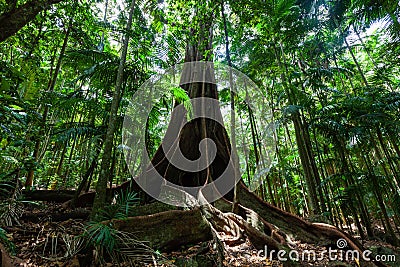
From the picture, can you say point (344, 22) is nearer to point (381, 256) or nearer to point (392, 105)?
point (392, 105)

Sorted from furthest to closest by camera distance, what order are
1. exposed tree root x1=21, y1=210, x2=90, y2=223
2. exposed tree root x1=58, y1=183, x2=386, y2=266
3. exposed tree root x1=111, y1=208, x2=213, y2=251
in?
exposed tree root x1=21, y1=210, x2=90, y2=223, exposed tree root x1=58, y1=183, x2=386, y2=266, exposed tree root x1=111, y1=208, x2=213, y2=251

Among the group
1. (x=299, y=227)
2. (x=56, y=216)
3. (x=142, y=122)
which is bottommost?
(x=299, y=227)

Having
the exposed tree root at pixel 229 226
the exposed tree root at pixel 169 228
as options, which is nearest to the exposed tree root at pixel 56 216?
the exposed tree root at pixel 229 226

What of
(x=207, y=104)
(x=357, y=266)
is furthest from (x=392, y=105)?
(x=207, y=104)

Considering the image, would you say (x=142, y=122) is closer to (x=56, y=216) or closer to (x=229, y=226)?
(x=56, y=216)

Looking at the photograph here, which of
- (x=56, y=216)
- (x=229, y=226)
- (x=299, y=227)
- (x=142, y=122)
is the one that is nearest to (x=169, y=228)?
(x=229, y=226)

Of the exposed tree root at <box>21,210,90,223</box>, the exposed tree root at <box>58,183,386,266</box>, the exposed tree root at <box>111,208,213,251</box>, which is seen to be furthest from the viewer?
the exposed tree root at <box>21,210,90,223</box>

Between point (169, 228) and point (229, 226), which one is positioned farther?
point (229, 226)

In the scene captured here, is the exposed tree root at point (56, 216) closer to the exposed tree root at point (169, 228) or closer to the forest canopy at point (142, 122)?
the forest canopy at point (142, 122)

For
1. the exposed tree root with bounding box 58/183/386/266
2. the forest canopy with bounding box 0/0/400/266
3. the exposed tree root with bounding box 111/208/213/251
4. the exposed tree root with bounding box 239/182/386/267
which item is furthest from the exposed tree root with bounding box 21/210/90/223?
the exposed tree root with bounding box 239/182/386/267

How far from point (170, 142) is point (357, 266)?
171 inches

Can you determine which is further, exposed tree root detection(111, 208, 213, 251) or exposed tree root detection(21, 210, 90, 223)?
exposed tree root detection(21, 210, 90, 223)

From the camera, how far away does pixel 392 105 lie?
5375mm

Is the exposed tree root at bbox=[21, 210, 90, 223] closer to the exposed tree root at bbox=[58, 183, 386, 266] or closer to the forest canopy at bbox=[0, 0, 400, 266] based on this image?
the forest canopy at bbox=[0, 0, 400, 266]
